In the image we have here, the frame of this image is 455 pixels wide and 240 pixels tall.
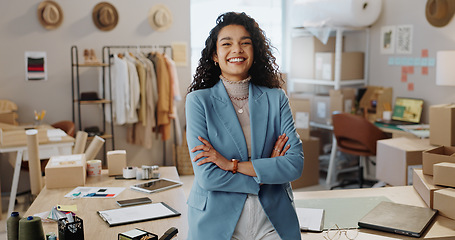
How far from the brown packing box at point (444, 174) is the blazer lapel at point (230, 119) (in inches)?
44.7

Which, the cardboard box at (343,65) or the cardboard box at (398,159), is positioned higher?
the cardboard box at (343,65)

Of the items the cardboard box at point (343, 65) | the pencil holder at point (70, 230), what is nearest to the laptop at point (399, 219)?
the pencil holder at point (70, 230)

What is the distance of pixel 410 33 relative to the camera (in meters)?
5.50

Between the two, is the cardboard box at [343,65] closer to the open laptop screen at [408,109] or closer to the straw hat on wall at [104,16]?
the open laptop screen at [408,109]

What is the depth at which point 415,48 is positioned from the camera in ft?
17.9

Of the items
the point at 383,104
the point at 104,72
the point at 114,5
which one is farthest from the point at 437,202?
the point at 114,5

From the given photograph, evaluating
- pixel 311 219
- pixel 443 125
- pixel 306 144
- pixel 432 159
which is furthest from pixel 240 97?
pixel 306 144

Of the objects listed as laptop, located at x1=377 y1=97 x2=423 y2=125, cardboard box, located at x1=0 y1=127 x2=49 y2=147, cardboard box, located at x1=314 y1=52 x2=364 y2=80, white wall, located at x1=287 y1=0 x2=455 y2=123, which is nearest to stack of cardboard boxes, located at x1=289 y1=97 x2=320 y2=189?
cardboard box, located at x1=314 y1=52 x2=364 y2=80

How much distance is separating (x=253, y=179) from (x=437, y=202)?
1.07 meters

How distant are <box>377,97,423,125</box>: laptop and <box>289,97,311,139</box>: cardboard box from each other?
793 millimetres

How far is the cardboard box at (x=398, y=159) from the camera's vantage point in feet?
11.1

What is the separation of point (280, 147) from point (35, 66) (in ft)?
A: 14.2

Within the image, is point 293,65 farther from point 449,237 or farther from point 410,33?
point 449,237

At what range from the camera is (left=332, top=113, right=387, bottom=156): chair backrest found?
4.91 meters
